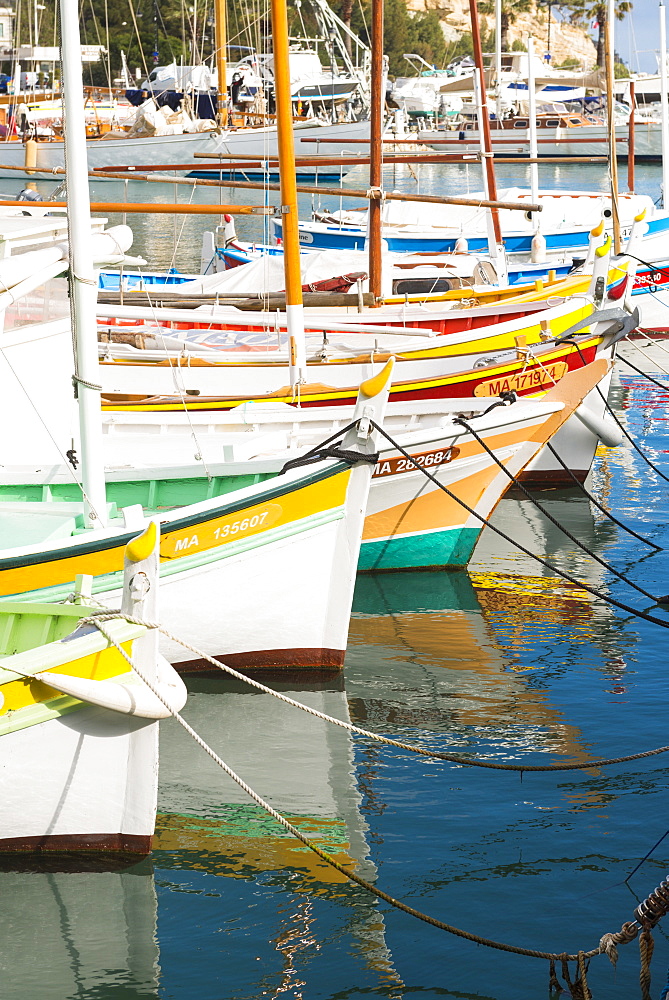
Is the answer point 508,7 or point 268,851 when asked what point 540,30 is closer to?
point 508,7

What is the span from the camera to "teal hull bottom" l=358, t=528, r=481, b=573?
11859mm

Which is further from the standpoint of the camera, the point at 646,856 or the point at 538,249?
the point at 538,249

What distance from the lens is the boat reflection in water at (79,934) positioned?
589cm

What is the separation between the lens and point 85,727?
6.32 m

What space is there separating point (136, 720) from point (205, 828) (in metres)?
1.26

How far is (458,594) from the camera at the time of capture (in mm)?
11688

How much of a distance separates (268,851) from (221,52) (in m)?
34.2

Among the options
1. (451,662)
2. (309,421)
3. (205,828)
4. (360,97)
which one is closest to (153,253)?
(309,421)

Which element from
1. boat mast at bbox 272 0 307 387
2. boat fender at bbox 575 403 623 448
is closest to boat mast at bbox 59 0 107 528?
boat mast at bbox 272 0 307 387

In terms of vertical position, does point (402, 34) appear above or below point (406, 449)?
above

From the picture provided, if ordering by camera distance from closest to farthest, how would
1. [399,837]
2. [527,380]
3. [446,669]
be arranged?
1. [399,837]
2. [446,669]
3. [527,380]

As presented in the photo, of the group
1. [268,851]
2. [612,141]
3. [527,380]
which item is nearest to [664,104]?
[612,141]

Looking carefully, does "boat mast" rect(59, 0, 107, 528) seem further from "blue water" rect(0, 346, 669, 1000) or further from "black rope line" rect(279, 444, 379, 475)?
"blue water" rect(0, 346, 669, 1000)

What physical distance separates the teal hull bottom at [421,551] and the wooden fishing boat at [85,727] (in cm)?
532
